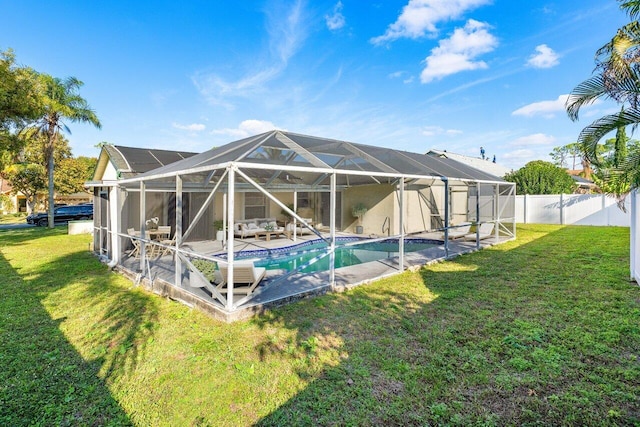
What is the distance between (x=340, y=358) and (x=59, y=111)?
77.4ft

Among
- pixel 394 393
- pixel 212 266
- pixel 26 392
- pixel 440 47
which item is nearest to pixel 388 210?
pixel 440 47

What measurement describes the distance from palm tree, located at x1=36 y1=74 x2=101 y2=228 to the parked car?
3.27 m

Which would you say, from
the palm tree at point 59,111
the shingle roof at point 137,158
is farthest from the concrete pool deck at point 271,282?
the palm tree at point 59,111

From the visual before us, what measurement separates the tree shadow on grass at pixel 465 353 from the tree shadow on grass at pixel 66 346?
1731mm

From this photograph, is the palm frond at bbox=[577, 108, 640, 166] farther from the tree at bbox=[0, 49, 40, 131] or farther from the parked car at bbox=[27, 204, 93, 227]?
the parked car at bbox=[27, 204, 93, 227]

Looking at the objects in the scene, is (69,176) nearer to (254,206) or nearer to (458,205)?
(254,206)

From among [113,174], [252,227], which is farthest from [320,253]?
[113,174]

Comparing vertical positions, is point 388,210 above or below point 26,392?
above

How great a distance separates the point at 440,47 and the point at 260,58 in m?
8.76

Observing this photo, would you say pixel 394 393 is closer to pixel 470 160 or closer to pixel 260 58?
pixel 260 58

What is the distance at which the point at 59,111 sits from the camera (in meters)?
19.4

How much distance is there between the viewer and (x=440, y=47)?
15656 mm

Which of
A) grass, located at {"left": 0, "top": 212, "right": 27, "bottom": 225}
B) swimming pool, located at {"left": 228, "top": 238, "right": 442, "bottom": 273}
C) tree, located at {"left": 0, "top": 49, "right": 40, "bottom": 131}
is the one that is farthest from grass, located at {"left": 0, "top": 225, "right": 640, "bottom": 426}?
grass, located at {"left": 0, "top": 212, "right": 27, "bottom": 225}

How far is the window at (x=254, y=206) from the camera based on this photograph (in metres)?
15.0
